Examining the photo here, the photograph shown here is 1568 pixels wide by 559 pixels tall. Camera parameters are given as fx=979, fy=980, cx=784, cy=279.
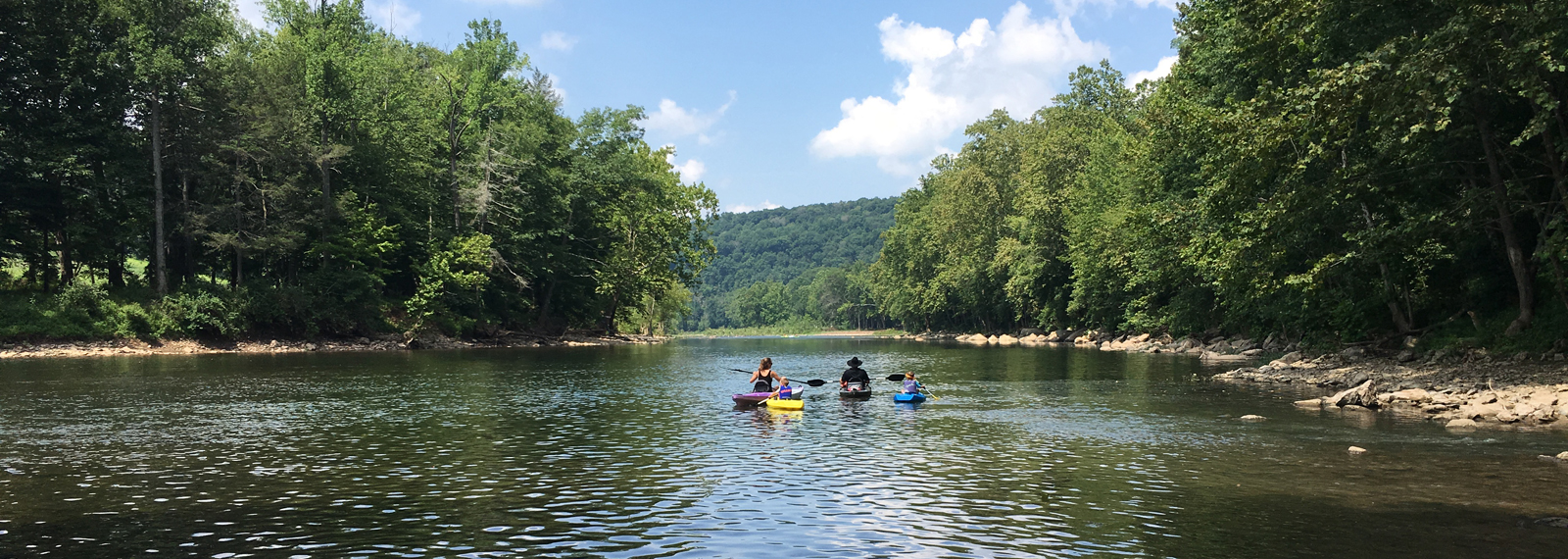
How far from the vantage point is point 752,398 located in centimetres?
2752

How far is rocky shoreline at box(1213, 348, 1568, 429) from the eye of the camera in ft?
69.2

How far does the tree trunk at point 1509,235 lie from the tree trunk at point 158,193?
60.1 m

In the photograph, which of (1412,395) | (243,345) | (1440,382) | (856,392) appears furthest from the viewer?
(243,345)

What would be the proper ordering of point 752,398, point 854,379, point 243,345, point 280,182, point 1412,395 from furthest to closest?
point 280,182 → point 243,345 → point 854,379 → point 752,398 → point 1412,395

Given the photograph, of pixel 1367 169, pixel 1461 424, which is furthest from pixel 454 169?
pixel 1461 424

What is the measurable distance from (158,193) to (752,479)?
173ft

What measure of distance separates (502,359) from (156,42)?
2681cm

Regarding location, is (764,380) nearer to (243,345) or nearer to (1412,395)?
(1412,395)

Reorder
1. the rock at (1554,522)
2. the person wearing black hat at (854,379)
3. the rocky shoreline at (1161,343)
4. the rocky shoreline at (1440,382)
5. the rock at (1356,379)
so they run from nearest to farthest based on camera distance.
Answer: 1. the rock at (1554,522)
2. the rocky shoreline at (1440,382)
3. the rock at (1356,379)
4. the person wearing black hat at (854,379)
5. the rocky shoreline at (1161,343)

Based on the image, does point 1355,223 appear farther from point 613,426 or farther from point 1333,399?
point 613,426

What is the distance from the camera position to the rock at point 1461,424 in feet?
66.9

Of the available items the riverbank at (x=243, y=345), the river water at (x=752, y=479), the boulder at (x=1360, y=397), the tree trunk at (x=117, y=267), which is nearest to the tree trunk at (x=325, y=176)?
the riverbank at (x=243, y=345)

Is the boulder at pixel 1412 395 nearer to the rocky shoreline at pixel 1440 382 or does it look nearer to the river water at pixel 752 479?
the rocky shoreline at pixel 1440 382

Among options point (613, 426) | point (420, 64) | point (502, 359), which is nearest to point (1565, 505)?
point (613, 426)
